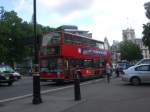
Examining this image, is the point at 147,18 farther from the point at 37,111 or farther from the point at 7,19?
the point at 37,111

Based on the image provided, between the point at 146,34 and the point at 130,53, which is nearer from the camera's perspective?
the point at 146,34

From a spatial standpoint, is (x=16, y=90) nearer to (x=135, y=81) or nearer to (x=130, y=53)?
(x=135, y=81)

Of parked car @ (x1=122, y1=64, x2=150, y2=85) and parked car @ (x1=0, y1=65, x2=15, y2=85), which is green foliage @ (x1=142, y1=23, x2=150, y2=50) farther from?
parked car @ (x1=122, y1=64, x2=150, y2=85)

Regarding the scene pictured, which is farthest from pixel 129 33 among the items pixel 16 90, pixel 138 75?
pixel 16 90

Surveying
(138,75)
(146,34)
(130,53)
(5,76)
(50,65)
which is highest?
(130,53)

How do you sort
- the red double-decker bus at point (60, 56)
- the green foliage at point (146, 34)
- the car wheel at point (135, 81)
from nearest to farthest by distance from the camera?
the car wheel at point (135, 81), the red double-decker bus at point (60, 56), the green foliage at point (146, 34)

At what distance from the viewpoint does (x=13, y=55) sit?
73.4 m

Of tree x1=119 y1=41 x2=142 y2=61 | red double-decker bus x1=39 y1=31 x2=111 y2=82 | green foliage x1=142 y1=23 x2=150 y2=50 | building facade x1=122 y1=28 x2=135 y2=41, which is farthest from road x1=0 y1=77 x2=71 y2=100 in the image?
building facade x1=122 y1=28 x2=135 y2=41

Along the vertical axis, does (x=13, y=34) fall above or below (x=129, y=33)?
below

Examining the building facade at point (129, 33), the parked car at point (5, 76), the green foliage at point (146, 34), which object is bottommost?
the parked car at point (5, 76)

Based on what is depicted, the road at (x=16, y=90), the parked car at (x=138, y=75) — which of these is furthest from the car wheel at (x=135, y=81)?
the road at (x=16, y=90)

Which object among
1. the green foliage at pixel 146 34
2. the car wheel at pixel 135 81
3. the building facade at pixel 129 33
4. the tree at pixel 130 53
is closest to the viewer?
the car wheel at pixel 135 81

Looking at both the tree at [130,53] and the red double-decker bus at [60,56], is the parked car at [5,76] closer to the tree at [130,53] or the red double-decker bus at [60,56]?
the red double-decker bus at [60,56]

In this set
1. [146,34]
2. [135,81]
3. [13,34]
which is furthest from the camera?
[13,34]
